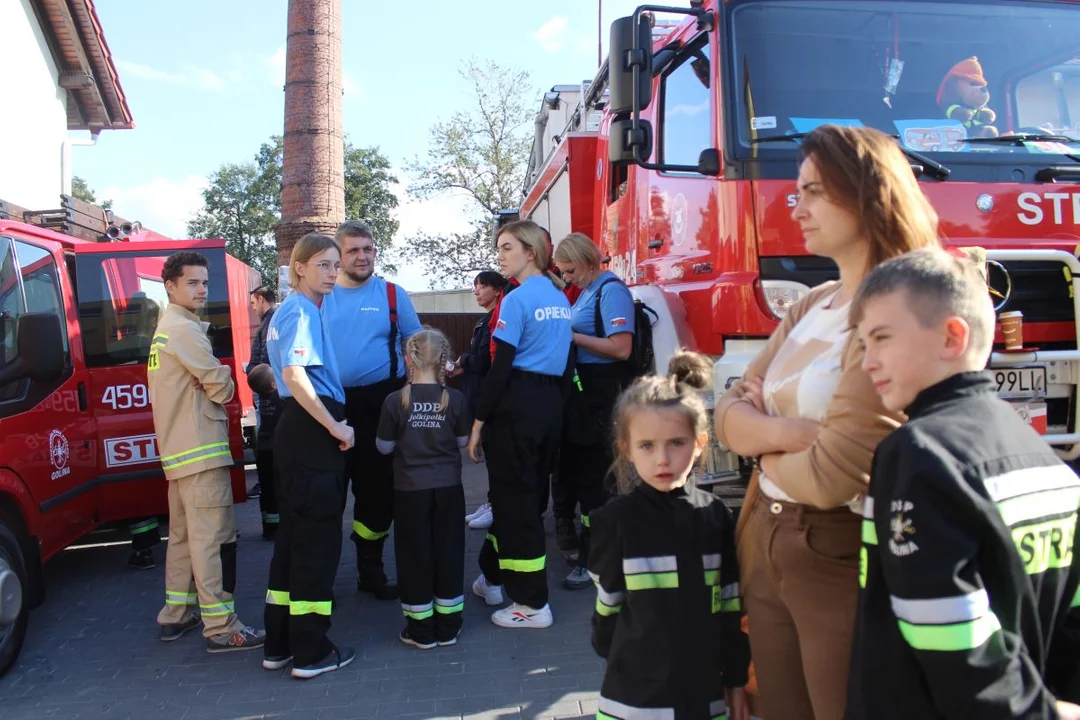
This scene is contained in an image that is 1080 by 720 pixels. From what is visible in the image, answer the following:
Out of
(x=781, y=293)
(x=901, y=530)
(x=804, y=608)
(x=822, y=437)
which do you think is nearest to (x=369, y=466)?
(x=781, y=293)

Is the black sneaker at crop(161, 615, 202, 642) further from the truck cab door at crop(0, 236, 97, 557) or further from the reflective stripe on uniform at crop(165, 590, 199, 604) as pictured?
the truck cab door at crop(0, 236, 97, 557)

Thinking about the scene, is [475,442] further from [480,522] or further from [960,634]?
[960,634]

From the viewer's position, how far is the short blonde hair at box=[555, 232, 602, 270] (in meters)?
4.73

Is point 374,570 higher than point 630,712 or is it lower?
lower

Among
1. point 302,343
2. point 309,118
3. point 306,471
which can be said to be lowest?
point 306,471

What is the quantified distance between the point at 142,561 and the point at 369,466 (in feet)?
7.21

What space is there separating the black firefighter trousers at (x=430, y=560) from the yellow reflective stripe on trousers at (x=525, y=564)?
0.26 m

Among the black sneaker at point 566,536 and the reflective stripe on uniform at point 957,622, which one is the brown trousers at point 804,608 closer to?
the reflective stripe on uniform at point 957,622

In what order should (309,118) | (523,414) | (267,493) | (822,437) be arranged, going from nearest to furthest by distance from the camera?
1. (822,437)
2. (523,414)
3. (267,493)
4. (309,118)

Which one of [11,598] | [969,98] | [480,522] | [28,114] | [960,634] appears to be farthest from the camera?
[28,114]

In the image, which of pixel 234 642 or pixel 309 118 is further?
pixel 309 118

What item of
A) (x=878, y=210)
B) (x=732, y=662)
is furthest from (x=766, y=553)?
(x=878, y=210)

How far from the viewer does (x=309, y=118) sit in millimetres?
9148

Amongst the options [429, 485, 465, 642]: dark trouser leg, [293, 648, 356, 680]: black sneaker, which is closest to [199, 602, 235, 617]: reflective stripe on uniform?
[293, 648, 356, 680]: black sneaker
